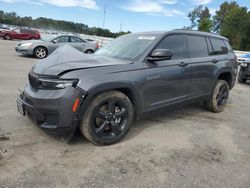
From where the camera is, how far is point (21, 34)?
2775 cm

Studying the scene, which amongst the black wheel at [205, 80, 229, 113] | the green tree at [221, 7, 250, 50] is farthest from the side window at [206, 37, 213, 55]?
the green tree at [221, 7, 250, 50]

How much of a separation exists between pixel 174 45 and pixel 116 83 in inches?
62.9

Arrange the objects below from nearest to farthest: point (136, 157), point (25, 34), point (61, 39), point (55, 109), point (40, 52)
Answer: point (55, 109) → point (136, 157) → point (40, 52) → point (61, 39) → point (25, 34)

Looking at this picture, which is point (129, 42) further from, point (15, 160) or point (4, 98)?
point (4, 98)

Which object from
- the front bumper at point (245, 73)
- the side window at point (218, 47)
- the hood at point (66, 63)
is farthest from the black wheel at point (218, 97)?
the front bumper at point (245, 73)

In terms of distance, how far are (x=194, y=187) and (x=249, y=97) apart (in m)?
5.90

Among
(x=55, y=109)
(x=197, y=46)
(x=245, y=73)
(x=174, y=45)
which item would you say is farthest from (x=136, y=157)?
(x=245, y=73)

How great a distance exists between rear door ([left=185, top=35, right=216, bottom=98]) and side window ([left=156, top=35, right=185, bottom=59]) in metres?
0.21

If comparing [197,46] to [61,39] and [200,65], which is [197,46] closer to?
[200,65]

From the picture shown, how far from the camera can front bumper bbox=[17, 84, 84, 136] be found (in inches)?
119

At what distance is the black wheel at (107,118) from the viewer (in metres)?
3.27

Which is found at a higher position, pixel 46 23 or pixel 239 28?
pixel 239 28

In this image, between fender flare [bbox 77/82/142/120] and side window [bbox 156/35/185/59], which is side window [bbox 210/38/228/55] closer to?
side window [bbox 156/35/185/59]

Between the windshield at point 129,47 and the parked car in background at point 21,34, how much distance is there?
25.0 m
